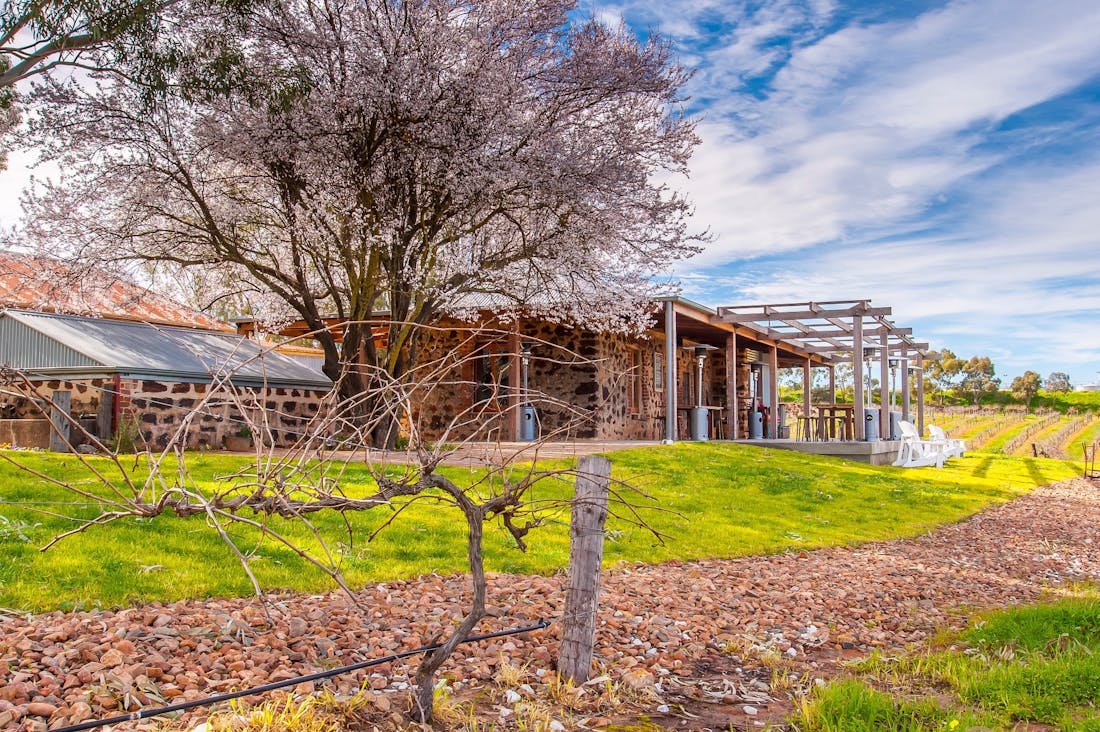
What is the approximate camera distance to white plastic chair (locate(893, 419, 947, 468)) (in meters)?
20.0

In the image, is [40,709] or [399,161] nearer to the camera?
[40,709]

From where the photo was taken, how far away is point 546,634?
4.91 m

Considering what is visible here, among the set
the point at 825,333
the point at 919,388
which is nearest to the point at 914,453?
the point at 825,333

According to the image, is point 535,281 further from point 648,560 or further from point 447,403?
point 648,560

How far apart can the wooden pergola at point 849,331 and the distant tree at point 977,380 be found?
3636 cm

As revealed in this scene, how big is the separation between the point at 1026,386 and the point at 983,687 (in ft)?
201

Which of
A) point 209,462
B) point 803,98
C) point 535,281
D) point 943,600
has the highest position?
point 803,98

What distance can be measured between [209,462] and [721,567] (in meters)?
6.42

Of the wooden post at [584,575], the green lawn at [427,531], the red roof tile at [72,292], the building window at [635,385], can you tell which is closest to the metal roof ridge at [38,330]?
the red roof tile at [72,292]

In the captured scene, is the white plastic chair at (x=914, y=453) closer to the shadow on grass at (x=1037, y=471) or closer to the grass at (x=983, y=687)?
the shadow on grass at (x=1037, y=471)

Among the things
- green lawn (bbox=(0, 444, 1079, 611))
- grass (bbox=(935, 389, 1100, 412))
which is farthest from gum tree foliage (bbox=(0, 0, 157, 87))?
grass (bbox=(935, 389, 1100, 412))

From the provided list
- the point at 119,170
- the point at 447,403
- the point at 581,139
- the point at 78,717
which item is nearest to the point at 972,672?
the point at 78,717

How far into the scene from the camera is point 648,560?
7.21m

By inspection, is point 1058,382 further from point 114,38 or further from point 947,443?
point 114,38
